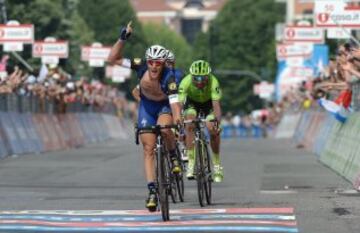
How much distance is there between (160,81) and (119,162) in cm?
1374

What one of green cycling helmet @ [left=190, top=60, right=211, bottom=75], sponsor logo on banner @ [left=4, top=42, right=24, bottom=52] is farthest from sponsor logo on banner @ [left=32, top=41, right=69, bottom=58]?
green cycling helmet @ [left=190, top=60, right=211, bottom=75]

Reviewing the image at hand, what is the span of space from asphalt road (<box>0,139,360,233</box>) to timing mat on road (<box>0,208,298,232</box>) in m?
0.01

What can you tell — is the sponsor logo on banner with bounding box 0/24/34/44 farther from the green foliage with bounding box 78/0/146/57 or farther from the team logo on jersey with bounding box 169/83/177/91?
the green foliage with bounding box 78/0/146/57

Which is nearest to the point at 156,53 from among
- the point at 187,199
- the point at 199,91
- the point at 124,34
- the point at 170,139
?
the point at 124,34

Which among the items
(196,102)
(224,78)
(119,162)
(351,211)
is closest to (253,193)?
(196,102)

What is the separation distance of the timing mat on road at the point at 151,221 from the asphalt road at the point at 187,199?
0.01 metres

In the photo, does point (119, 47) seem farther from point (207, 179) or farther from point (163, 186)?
point (207, 179)

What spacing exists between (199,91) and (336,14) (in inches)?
405

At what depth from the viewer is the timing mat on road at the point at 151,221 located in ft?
40.8

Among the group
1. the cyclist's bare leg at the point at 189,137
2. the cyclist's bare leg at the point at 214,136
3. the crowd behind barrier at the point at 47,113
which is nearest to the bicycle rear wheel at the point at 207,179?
the cyclist's bare leg at the point at 189,137

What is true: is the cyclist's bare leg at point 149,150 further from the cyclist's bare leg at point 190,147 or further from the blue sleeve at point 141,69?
the cyclist's bare leg at point 190,147

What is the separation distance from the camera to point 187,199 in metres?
16.8

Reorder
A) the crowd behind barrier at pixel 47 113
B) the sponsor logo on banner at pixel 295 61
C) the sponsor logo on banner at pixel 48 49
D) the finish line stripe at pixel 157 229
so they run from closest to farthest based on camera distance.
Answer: the finish line stripe at pixel 157 229, the crowd behind barrier at pixel 47 113, the sponsor logo on banner at pixel 48 49, the sponsor logo on banner at pixel 295 61

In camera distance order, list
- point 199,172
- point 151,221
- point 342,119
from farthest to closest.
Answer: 1. point 342,119
2. point 199,172
3. point 151,221
